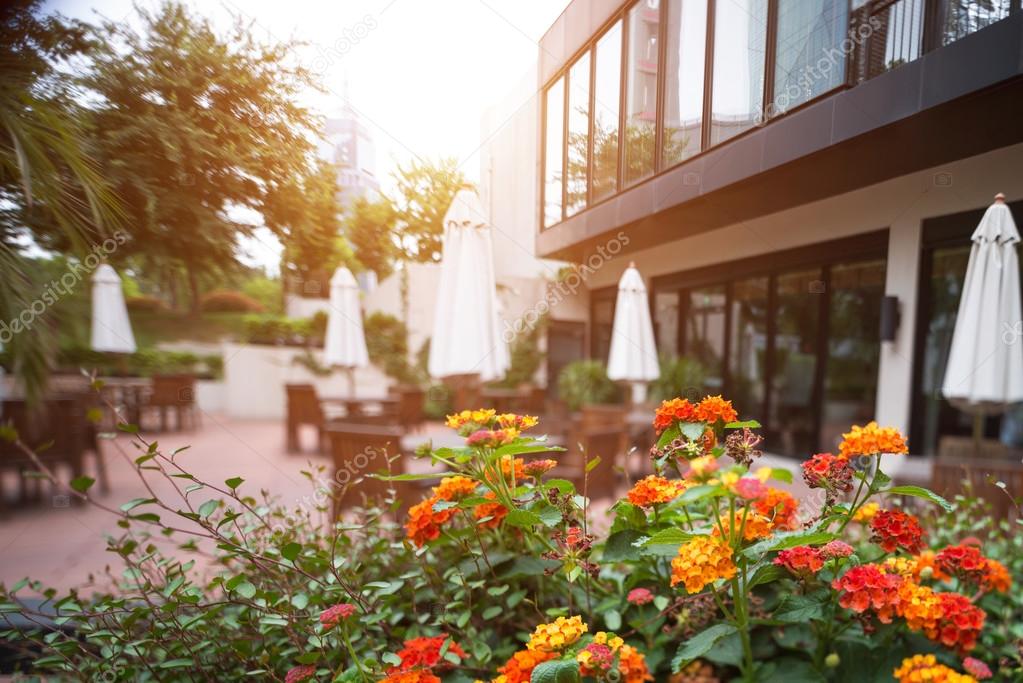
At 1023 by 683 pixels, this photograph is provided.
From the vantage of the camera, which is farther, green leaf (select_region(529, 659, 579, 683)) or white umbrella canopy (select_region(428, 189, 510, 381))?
white umbrella canopy (select_region(428, 189, 510, 381))

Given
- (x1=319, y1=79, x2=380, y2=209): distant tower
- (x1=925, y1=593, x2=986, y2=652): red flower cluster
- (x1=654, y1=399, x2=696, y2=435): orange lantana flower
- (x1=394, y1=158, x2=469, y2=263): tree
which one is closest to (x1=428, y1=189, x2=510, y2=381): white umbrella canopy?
(x1=394, y1=158, x2=469, y2=263): tree

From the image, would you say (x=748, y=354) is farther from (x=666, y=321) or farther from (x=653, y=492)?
(x=653, y=492)

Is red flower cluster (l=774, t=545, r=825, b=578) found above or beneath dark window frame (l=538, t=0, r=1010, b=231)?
beneath

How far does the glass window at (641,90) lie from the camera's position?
4.73 feet

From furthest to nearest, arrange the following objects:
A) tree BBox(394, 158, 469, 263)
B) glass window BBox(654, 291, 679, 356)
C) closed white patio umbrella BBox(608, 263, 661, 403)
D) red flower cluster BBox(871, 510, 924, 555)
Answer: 1. glass window BBox(654, 291, 679, 356)
2. closed white patio umbrella BBox(608, 263, 661, 403)
3. tree BBox(394, 158, 469, 263)
4. red flower cluster BBox(871, 510, 924, 555)

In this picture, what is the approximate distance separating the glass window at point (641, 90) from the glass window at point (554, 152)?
0.25 meters

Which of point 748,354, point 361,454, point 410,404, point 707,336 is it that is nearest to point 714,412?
point 361,454

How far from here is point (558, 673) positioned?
0.71 m

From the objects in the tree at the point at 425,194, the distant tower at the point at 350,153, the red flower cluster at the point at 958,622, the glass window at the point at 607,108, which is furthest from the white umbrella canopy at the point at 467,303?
the red flower cluster at the point at 958,622

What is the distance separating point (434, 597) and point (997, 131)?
6.71 feet

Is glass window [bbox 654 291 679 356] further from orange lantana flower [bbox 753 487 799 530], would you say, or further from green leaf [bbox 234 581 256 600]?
green leaf [bbox 234 581 256 600]

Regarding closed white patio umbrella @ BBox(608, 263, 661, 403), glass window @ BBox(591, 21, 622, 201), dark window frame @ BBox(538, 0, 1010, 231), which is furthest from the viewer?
closed white patio umbrella @ BBox(608, 263, 661, 403)

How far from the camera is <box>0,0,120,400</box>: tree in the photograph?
1127 millimetres

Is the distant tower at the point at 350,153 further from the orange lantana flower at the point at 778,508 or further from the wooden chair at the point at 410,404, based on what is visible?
the wooden chair at the point at 410,404
